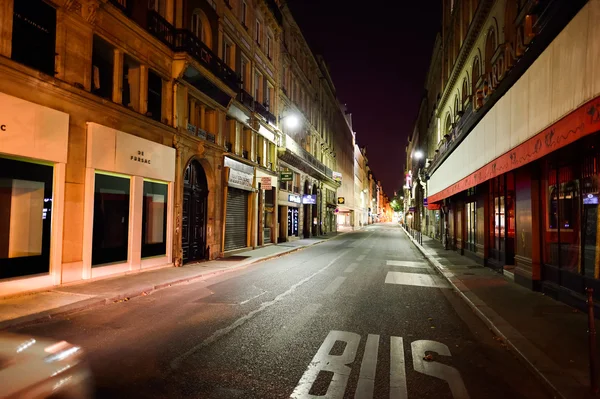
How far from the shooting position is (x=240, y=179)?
71.8 feet

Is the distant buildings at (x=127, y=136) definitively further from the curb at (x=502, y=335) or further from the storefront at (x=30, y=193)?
the curb at (x=502, y=335)

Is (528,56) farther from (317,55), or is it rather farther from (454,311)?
(317,55)

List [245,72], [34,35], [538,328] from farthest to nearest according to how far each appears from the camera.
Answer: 1. [245,72]
2. [34,35]
3. [538,328]

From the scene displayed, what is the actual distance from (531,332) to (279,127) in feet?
83.1

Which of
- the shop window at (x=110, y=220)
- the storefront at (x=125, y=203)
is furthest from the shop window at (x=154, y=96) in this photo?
the shop window at (x=110, y=220)

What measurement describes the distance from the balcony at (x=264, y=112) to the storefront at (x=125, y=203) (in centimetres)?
1063

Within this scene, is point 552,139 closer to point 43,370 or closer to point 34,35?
point 43,370

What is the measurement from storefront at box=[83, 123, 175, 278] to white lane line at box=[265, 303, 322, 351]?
726 cm

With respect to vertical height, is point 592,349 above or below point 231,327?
above

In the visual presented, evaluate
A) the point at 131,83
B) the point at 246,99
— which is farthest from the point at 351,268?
the point at 246,99

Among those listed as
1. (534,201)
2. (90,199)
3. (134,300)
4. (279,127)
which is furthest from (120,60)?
(279,127)

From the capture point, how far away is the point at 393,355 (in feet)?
18.9

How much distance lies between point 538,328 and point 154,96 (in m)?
14.3

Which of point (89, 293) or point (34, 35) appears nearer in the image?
point (89, 293)
